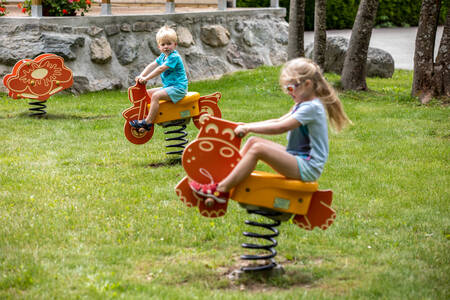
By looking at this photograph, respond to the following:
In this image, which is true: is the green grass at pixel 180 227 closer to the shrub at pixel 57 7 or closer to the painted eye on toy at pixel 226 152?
the painted eye on toy at pixel 226 152

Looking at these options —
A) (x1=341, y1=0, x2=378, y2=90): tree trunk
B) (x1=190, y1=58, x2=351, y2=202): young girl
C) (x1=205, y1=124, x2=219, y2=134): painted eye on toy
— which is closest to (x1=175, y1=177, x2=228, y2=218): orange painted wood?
(x1=190, y1=58, x2=351, y2=202): young girl

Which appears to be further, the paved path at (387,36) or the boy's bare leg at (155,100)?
the paved path at (387,36)

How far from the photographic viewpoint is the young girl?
4508mm

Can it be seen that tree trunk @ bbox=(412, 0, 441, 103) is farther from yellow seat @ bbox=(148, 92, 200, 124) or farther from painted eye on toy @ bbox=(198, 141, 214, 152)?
painted eye on toy @ bbox=(198, 141, 214, 152)

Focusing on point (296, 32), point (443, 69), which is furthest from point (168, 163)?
point (296, 32)

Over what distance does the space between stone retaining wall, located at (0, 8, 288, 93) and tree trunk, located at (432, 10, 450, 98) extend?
638 cm

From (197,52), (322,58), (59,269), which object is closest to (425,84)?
(322,58)

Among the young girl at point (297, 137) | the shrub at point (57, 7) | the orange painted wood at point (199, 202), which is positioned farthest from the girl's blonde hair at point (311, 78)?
the shrub at point (57, 7)

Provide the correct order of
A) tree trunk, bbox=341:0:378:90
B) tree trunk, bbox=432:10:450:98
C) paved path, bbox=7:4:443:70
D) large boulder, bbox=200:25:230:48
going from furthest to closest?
paved path, bbox=7:4:443:70 < large boulder, bbox=200:25:230:48 < tree trunk, bbox=341:0:378:90 < tree trunk, bbox=432:10:450:98

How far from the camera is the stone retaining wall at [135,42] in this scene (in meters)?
13.2

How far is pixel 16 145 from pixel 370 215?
547 cm

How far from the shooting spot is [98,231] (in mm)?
5695

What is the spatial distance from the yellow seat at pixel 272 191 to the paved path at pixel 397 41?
15.8 meters

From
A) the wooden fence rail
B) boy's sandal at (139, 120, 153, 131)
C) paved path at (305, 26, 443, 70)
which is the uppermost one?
the wooden fence rail
